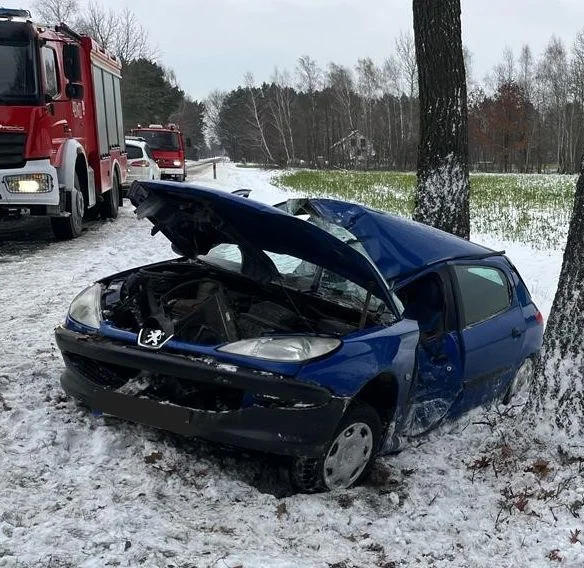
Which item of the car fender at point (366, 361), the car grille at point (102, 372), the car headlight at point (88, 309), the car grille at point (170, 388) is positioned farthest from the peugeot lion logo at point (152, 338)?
the car fender at point (366, 361)

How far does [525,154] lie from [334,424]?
213ft

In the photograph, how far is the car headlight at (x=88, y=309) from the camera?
393 cm

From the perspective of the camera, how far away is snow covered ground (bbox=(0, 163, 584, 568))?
9.45ft

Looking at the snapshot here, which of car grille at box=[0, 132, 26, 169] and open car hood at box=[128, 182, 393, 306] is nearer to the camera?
open car hood at box=[128, 182, 393, 306]

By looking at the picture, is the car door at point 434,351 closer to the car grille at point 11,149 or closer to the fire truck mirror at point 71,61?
the car grille at point 11,149

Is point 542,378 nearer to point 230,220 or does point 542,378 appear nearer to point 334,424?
point 334,424

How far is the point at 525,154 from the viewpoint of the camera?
6328 centimetres

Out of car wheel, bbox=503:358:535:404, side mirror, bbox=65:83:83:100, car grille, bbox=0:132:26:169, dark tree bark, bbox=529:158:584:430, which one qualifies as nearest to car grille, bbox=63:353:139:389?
dark tree bark, bbox=529:158:584:430

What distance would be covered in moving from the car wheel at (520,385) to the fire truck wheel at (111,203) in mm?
9859

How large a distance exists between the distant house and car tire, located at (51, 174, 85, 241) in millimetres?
61246

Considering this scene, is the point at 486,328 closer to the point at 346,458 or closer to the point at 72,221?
the point at 346,458

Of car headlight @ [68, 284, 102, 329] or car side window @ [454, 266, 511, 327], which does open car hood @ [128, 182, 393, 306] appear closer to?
car headlight @ [68, 284, 102, 329]

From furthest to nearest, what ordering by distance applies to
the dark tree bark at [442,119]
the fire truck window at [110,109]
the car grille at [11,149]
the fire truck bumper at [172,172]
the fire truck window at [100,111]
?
1. the fire truck bumper at [172,172]
2. the fire truck window at [110,109]
3. the fire truck window at [100,111]
4. the car grille at [11,149]
5. the dark tree bark at [442,119]

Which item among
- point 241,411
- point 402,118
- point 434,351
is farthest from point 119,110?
point 402,118
